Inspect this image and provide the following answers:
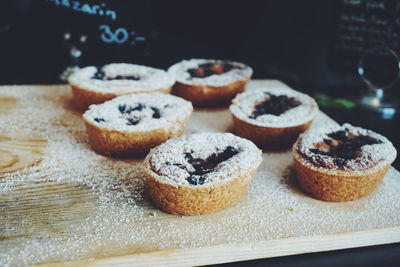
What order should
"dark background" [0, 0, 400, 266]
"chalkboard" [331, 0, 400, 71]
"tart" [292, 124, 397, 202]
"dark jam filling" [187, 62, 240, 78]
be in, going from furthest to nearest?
"dark background" [0, 0, 400, 266] < "chalkboard" [331, 0, 400, 71] < "dark jam filling" [187, 62, 240, 78] < "tart" [292, 124, 397, 202]

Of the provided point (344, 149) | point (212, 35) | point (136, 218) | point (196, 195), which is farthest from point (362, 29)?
point (136, 218)

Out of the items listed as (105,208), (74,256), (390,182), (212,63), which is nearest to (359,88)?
(212,63)

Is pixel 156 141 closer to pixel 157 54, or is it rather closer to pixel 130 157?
pixel 130 157

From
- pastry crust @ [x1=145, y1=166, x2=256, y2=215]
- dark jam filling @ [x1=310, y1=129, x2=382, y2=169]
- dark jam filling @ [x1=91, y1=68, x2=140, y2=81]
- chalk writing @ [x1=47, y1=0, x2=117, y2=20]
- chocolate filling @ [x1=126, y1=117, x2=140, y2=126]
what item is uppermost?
chalk writing @ [x1=47, y1=0, x2=117, y2=20]

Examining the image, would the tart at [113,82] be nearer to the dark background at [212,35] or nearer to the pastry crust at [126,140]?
the pastry crust at [126,140]

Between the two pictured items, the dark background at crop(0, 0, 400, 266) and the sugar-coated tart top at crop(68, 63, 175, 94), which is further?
the dark background at crop(0, 0, 400, 266)

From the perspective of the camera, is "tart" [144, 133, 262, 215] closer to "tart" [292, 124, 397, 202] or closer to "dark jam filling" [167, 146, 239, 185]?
"dark jam filling" [167, 146, 239, 185]

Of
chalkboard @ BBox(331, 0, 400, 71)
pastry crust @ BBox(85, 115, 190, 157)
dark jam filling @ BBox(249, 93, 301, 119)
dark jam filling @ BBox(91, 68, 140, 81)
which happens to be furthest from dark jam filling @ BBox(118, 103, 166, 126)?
chalkboard @ BBox(331, 0, 400, 71)

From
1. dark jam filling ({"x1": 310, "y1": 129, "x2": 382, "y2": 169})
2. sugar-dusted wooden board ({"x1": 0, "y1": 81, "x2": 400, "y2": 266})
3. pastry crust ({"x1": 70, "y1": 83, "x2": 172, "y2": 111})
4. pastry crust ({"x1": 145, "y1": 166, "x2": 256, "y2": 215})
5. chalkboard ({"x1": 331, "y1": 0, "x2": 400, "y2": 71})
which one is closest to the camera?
sugar-dusted wooden board ({"x1": 0, "y1": 81, "x2": 400, "y2": 266})

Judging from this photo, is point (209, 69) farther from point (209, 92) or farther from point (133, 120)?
point (133, 120)
